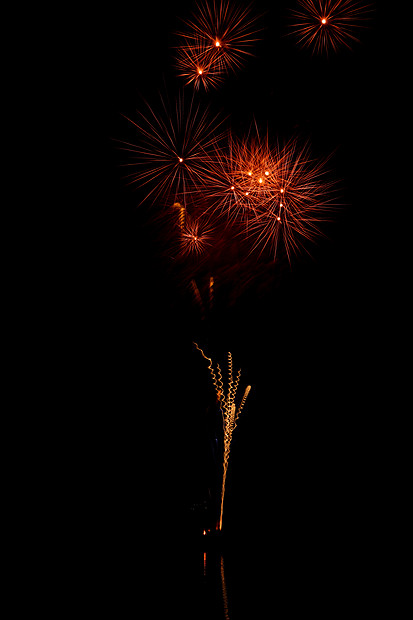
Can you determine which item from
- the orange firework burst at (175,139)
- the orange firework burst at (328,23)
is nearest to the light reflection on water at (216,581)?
the orange firework burst at (175,139)

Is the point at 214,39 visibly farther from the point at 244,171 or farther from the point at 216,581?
the point at 216,581

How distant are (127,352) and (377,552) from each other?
1.70 m

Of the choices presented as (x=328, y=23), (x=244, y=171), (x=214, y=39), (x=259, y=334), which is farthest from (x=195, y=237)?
(x=328, y=23)

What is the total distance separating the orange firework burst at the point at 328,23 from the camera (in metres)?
1.71

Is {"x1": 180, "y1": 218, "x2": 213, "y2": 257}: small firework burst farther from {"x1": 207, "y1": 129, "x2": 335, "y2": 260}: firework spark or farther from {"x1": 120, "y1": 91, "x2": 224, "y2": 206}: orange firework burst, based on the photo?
{"x1": 120, "y1": 91, "x2": 224, "y2": 206}: orange firework burst

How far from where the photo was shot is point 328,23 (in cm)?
173

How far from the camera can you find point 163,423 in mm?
2480

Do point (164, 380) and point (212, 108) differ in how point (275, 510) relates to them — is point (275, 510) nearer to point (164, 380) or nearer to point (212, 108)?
point (164, 380)

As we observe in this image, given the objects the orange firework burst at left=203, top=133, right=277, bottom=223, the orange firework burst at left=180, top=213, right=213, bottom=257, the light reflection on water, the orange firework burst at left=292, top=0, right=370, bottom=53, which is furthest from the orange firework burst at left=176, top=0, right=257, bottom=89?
the light reflection on water

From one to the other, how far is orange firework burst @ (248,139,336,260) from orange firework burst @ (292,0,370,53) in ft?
1.44

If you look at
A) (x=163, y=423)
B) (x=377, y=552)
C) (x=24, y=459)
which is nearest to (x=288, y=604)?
(x=377, y=552)

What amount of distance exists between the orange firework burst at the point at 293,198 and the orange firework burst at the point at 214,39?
49 cm

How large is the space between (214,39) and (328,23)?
0.51 metres

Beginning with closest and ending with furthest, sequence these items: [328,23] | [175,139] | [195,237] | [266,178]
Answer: [328,23] → [175,139] → [266,178] → [195,237]
